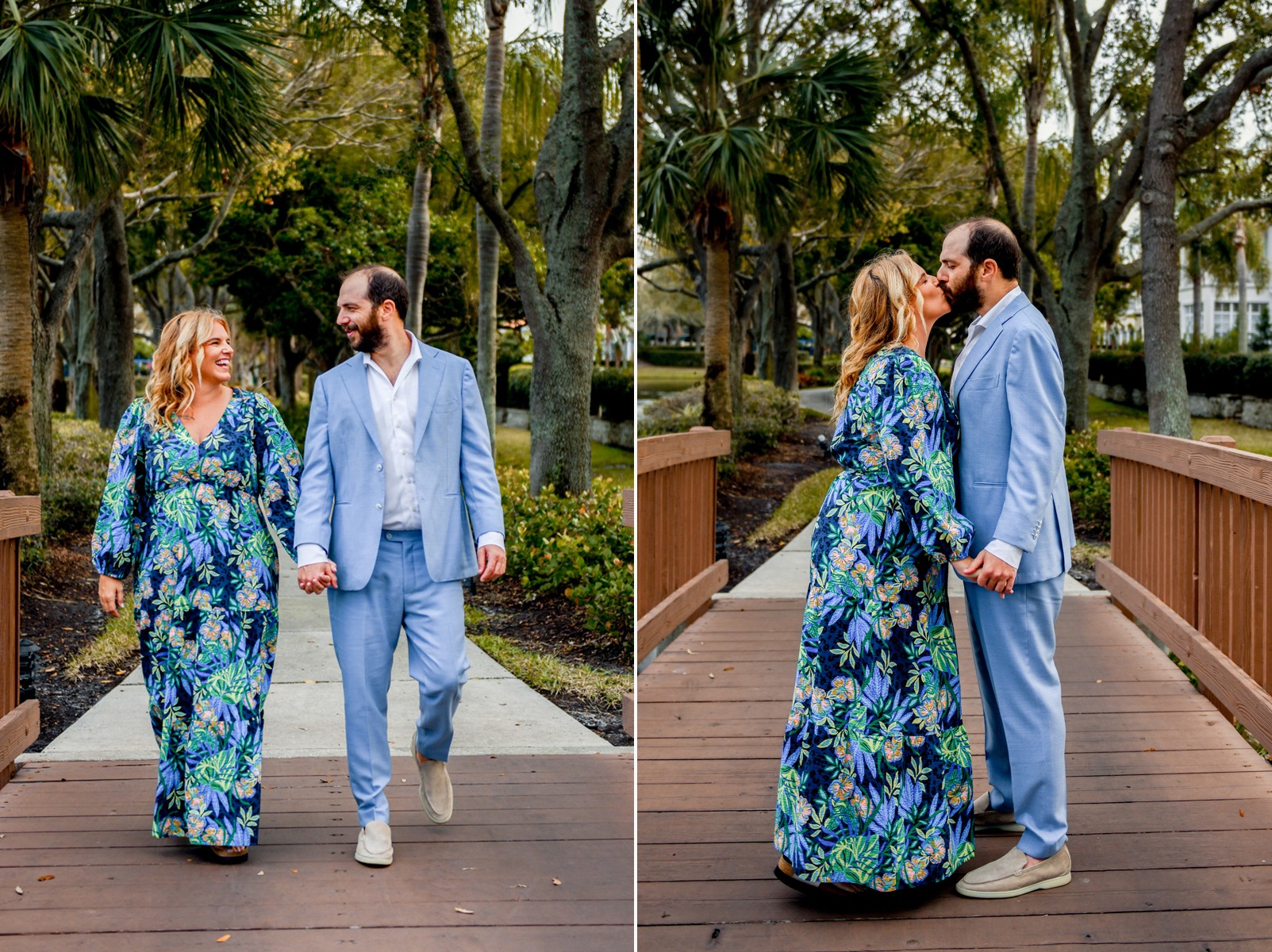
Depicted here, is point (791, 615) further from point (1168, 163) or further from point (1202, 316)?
point (1202, 316)

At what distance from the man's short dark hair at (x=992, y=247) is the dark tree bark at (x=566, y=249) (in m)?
4.24

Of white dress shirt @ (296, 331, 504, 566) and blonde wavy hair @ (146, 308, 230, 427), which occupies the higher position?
blonde wavy hair @ (146, 308, 230, 427)

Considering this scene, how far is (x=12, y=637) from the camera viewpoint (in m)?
3.94

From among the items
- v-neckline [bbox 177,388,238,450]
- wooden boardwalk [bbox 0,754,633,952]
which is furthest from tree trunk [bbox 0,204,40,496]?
v-neckline [bbox 177,388,238,450]

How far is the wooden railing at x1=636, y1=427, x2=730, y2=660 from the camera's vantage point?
5025mm

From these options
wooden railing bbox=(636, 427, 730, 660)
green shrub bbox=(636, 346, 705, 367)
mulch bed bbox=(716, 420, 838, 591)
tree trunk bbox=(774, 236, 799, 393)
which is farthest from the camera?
tree trunk bbox=(774, 236, 799, 393)

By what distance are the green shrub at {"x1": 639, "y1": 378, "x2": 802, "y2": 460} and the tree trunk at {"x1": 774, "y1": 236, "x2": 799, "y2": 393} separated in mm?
2969

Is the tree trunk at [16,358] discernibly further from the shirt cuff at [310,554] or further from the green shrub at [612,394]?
the green shrub at [612,394]

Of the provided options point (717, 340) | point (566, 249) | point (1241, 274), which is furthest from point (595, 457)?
point (1241, 274)

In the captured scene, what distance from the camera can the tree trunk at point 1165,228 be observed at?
8797 mm

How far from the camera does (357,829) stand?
10.9 ft

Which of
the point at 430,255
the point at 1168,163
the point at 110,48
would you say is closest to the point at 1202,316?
the point at 1168,163

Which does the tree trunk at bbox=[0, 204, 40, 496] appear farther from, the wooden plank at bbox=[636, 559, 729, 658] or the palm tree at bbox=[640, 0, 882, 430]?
the palm tree at bbox=[640, 0, 882, 430]

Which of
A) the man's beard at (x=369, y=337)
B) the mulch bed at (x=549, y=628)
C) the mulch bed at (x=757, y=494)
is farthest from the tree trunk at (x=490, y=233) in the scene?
the man's beard at (x=369, y=337)
